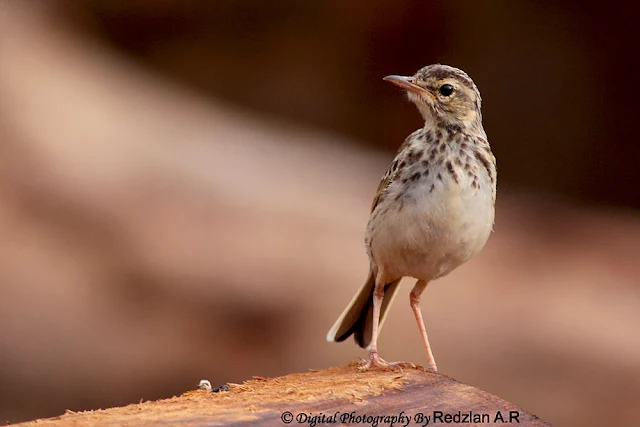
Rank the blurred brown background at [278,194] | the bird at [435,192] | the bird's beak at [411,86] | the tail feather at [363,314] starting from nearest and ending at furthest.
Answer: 1. the bird at [435,192]
2. the bird's beak at [411,86]
3. the tail feather at [363,314]
4. the blurred brown background at [278,194]

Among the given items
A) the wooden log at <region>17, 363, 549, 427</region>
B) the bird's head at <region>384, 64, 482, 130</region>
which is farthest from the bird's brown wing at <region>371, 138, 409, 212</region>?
the wooden log at <region>17, 363, 549, 427</region>

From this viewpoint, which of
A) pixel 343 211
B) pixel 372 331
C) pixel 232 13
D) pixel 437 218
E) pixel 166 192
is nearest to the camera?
pixel 437 218

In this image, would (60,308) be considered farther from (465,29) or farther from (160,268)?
(465,29)

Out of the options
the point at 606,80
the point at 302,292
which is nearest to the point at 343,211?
the point at 302,292

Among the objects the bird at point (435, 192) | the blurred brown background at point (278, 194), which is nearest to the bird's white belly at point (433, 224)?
the bird at point (435, 192)

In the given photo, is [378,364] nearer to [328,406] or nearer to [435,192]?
[435,192]

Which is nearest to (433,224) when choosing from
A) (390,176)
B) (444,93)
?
(390,176)

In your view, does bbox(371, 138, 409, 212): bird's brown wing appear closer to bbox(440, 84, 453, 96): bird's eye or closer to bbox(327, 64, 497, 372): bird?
bbox(327, 64, 497, 372): bird

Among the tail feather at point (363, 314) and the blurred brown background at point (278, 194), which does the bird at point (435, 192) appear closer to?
the tail feather at point (363, 314)
